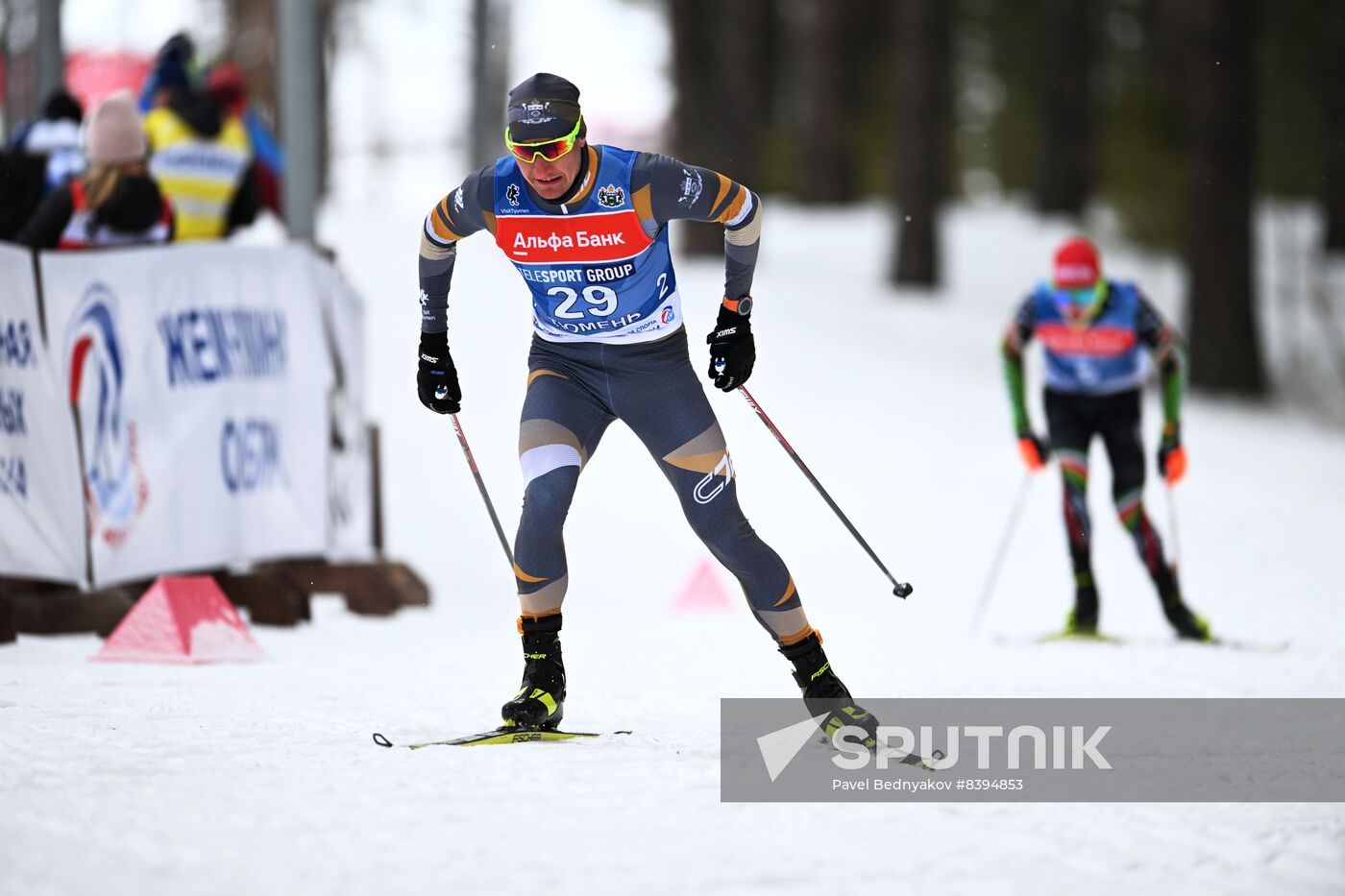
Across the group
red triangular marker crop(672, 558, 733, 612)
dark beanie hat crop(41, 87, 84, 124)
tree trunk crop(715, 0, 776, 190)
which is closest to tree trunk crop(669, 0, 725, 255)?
tree trunk crop(715, 0, 776, 190)

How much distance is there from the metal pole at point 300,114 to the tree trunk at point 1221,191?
10.5 m

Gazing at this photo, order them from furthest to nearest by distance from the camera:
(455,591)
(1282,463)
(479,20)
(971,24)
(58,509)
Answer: (971,24) < (479,20) < (1282,463) < (455,591) < (58,509)

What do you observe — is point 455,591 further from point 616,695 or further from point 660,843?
point 660,843

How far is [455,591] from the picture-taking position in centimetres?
1023

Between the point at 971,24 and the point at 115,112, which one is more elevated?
the point at 971,24

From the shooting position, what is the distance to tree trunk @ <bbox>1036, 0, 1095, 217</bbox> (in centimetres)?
2423

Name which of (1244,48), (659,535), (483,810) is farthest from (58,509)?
(1244,48)

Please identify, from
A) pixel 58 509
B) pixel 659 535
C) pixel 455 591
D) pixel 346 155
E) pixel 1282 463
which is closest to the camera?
pixel 58 509

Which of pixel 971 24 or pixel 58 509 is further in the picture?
pixel 971 24

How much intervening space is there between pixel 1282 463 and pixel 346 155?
81.0ft

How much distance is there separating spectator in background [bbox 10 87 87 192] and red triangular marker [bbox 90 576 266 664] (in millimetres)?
2879

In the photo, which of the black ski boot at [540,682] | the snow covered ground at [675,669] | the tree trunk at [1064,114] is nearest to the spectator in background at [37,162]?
the snow covered ground at [675,669]

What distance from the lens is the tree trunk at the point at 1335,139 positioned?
76.2 feet

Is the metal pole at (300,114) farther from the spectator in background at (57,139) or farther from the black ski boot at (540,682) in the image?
the black ski boot at (540,682)
